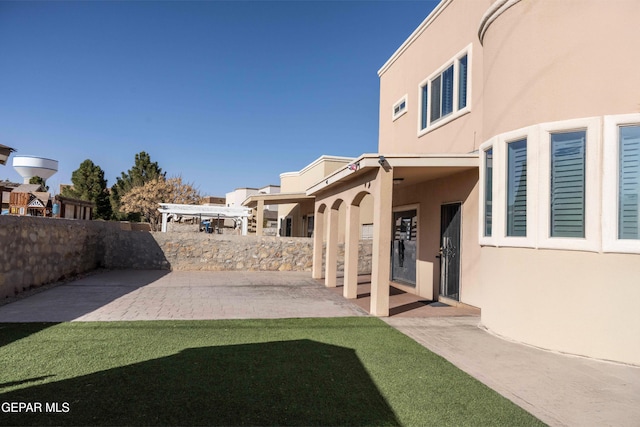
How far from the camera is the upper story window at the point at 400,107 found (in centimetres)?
1283

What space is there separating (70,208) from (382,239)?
19.0m

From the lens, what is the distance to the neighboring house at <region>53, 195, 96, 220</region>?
18.4m

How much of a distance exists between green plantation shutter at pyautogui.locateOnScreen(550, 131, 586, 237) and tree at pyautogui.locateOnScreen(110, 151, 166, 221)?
37.9 meters

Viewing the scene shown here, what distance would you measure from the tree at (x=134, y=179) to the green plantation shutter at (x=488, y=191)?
120ft

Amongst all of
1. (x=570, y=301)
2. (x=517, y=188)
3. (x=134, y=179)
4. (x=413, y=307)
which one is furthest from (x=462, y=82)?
(x=134, y=179)

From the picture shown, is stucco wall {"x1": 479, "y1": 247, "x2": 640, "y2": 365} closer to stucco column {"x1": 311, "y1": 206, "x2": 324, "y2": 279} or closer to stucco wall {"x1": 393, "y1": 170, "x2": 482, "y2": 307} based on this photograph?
stucco wall {"x1": 393, "y1": 170, "x2": 482, "y2": 307}

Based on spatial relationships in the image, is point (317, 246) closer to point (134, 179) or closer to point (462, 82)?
point (462, 82)

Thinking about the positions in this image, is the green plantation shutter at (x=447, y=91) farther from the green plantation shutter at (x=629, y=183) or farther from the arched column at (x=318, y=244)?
the arched column at (x=318, y=244)

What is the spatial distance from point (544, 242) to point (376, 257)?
3.08 metres

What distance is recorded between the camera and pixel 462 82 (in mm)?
9695

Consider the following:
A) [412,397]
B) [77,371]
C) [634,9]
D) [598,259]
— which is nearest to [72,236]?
[77,371]

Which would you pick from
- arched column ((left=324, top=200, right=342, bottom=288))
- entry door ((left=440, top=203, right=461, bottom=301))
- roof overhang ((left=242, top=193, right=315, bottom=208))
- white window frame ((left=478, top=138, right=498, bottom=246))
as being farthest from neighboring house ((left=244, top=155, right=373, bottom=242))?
white window frame ((left=478, top=138, right=498, bottom=246))

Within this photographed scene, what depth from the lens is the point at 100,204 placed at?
119 ft

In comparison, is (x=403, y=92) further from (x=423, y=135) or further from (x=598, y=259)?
(x=598, y=259)
